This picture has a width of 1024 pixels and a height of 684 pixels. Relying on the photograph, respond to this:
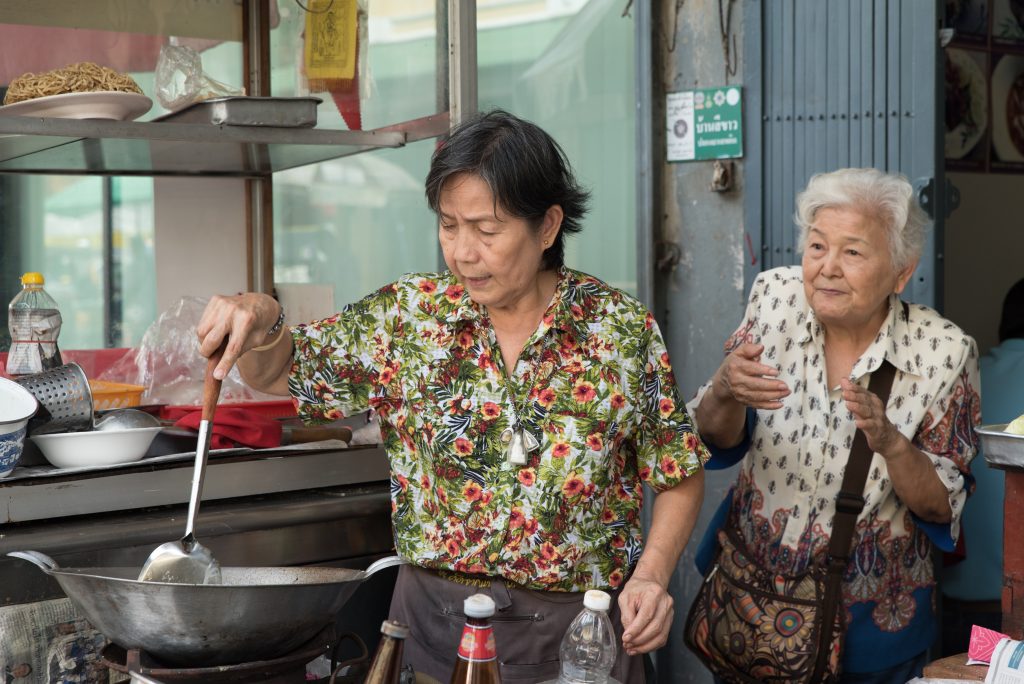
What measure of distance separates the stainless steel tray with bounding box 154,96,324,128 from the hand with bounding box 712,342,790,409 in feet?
3.36

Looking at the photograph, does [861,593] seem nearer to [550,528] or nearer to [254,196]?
[550,528]

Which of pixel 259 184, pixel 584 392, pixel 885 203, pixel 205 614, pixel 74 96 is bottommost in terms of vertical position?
pixel 205 614

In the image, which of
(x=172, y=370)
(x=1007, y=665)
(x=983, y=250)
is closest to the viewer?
(x=1007, y=665)

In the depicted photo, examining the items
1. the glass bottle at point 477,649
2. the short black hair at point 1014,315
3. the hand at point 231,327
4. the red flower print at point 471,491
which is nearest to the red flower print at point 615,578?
the red flower print at point 471,491

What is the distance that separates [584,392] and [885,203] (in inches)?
37.1

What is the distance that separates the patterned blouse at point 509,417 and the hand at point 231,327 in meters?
0.17

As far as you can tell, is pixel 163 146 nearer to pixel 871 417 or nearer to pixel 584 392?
pixel 584 392

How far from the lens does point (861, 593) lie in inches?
97.9

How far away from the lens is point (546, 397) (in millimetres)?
2004

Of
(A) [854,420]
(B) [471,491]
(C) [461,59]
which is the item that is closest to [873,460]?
(A) [854,420]

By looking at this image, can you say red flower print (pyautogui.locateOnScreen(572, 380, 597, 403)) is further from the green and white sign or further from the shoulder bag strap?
the green and white sign

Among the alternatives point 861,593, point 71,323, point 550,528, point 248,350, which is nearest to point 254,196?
point 71,323

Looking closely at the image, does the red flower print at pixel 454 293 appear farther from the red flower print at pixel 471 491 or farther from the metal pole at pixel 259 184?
the metal pole at pixel 259 184

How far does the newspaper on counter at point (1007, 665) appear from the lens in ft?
6.17
